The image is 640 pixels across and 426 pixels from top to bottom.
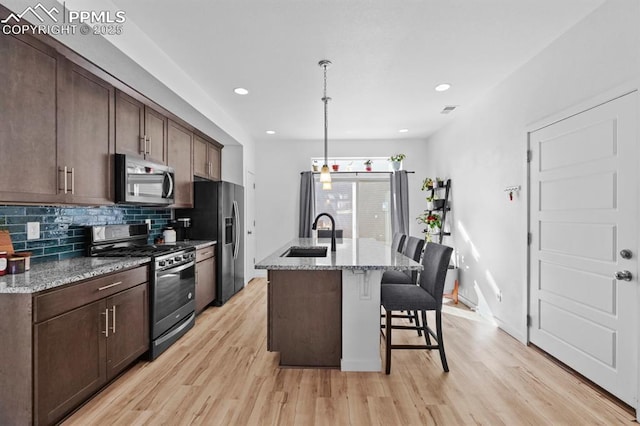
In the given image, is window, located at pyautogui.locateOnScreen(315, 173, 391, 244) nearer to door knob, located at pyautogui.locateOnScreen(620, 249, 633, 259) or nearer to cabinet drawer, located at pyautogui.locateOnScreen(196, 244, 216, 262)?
cabinet drawer, located at pyautogui.locateOnScreen(196, 244, 216, 262)

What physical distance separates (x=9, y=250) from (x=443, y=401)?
2972 mm

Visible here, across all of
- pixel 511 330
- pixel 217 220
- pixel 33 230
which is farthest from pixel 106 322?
pixel 511 330

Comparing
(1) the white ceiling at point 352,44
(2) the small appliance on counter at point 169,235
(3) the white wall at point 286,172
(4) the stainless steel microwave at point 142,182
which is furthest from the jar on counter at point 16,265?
(3) the white wall at point 286,172

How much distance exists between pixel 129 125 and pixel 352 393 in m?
2.97

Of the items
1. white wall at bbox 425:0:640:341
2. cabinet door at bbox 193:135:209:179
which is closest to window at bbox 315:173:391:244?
white wall at bbox 425:0:640:341

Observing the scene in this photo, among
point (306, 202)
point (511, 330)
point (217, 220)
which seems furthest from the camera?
point (306, 202)

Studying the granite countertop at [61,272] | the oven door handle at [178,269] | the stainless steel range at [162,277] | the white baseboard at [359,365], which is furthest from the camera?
the oven door handle at [178,269]

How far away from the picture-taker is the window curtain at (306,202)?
624cm

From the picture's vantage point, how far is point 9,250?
7.06 feet

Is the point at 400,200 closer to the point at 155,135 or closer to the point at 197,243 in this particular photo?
the point at 197,243

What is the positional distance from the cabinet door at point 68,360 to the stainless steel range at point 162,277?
594 millimetres

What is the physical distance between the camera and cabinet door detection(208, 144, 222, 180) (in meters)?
5.14

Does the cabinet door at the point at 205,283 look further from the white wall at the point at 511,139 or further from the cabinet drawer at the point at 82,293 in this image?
the white wall at the point at 511,139

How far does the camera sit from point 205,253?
4141 millimetres
